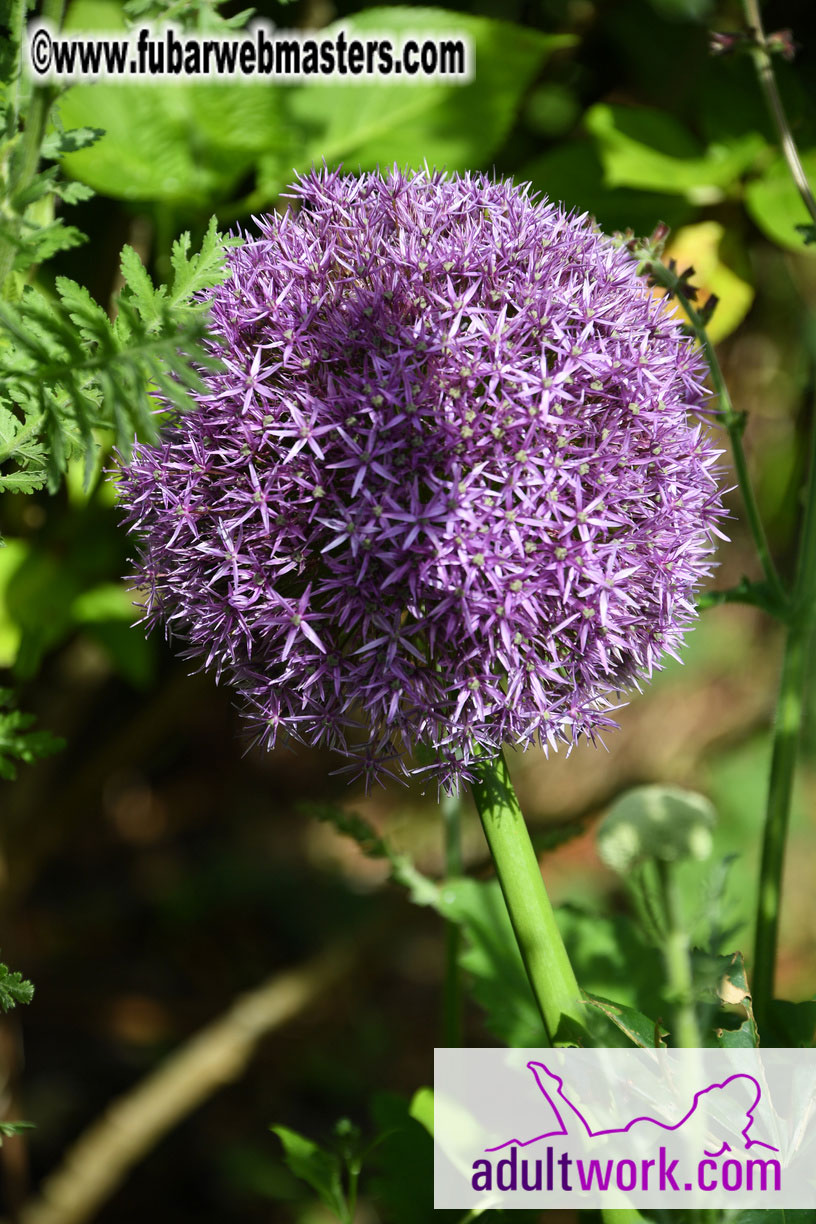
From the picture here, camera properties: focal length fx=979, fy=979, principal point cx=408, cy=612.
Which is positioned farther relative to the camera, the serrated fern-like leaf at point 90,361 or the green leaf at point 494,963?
the green leaf at point 494,963

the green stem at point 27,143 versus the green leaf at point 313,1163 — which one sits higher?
the green stem at point 27,143

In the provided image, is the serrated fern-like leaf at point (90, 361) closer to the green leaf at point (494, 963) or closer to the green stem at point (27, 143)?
the green stem at point (27, 143)

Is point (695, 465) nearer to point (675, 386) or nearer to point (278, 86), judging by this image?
point (675, 386)

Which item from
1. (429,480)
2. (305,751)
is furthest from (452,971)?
(305,751)

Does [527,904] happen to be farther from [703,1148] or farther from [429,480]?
[429,480]

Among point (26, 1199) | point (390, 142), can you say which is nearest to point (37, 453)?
point (390, 142)

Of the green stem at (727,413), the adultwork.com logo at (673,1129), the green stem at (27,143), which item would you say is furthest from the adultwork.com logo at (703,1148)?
the green stem at (27,143)

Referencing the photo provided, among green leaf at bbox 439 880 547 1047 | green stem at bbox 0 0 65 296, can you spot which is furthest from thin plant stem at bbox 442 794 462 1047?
green stem at bbox 0 0 65 296
